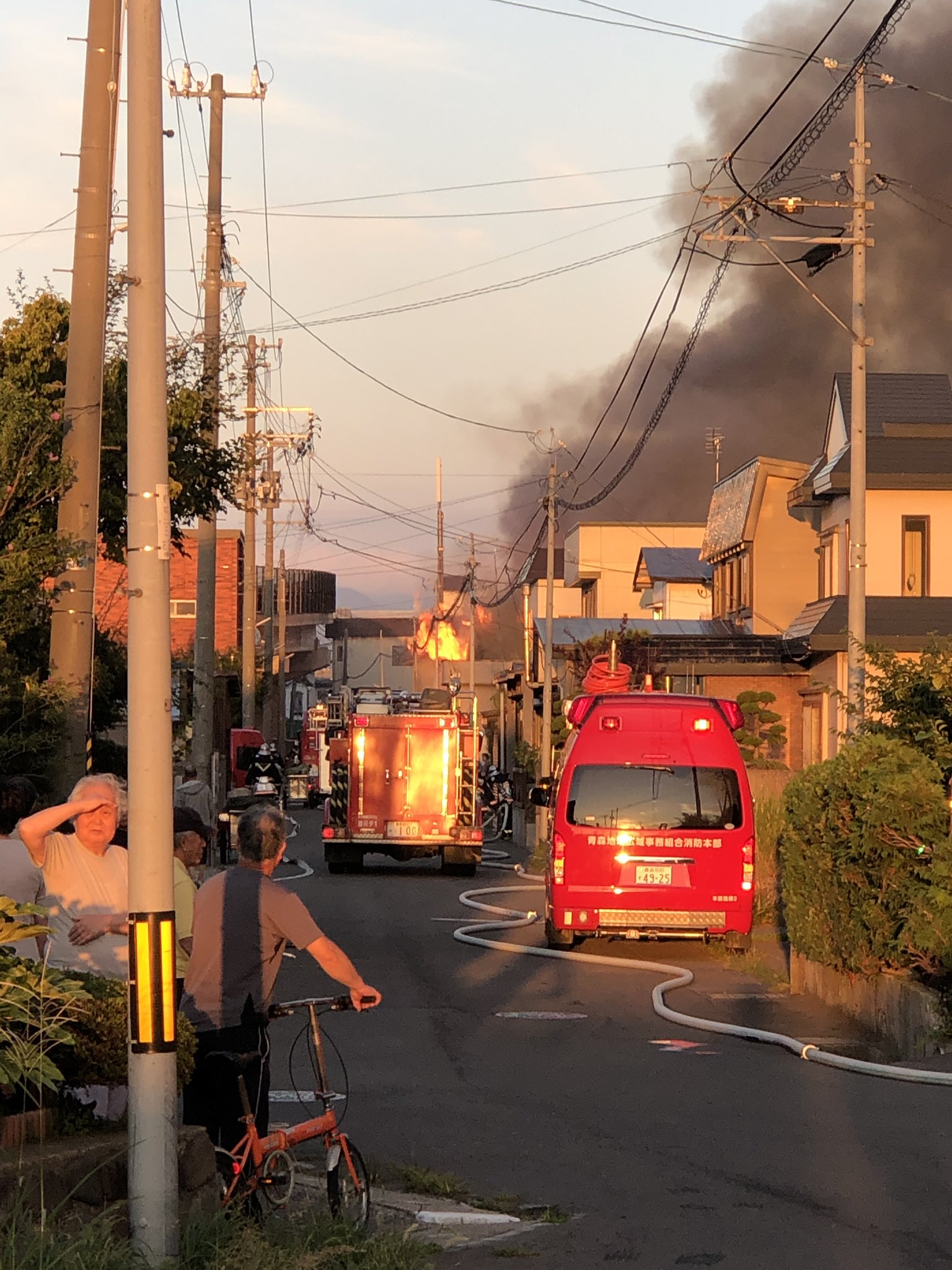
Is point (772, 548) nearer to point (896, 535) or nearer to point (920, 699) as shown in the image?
point (896, 535)

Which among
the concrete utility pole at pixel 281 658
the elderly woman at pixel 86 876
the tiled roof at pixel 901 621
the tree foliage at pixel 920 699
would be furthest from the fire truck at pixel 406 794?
the concrete utility pole at pixel 281 658

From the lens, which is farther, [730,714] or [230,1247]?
[730,714]

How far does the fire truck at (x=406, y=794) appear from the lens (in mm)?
31453

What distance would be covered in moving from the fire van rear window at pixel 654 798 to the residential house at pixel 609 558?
54.4m

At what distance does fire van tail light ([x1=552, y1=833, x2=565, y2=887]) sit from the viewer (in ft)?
56.5

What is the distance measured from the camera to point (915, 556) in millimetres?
35031

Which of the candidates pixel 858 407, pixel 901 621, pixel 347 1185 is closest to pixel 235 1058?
pixel 347 1185

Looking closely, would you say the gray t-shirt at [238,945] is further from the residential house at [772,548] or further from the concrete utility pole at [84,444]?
the residential house at [772,548]

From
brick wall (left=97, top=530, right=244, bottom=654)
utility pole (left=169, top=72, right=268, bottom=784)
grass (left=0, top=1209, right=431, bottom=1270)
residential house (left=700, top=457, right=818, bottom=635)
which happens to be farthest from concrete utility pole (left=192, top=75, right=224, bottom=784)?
brick wall (left=97, top=530, right=244, bottom=654)

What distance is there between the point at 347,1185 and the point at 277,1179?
271 millimetres

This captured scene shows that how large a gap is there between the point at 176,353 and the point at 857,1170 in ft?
52.2

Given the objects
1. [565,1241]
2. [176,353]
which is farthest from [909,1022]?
[176,353]

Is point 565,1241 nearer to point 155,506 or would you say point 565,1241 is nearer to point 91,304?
point 155,506

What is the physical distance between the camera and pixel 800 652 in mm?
37281
